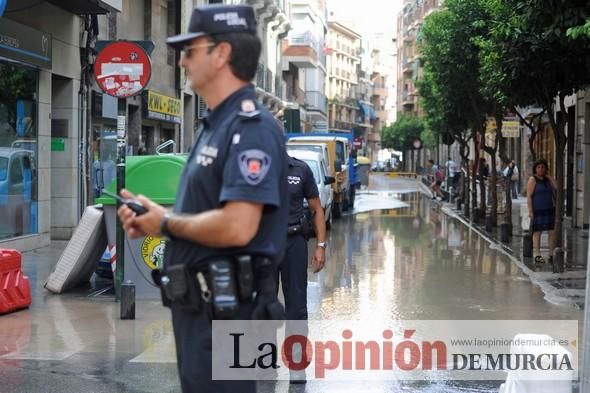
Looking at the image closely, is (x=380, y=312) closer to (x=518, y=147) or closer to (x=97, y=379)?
(x=97, y=379)

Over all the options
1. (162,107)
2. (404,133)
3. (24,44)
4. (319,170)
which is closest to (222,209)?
(24,44)

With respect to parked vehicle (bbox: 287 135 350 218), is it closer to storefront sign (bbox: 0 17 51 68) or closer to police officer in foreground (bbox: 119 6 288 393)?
storefront sign (bbox: 0 17 51 68)

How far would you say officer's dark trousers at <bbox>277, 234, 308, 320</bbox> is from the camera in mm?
6691

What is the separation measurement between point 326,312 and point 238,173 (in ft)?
23.6

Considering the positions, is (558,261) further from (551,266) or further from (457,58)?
(457,58)

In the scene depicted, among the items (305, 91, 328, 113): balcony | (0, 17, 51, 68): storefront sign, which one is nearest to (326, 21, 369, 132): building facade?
(305, 91, 328, 113): balcony

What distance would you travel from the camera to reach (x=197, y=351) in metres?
3.33

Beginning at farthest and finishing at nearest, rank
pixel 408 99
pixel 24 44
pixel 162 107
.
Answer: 1. pixel 408 99
2. pixel 162 107
3. pixel 24 44

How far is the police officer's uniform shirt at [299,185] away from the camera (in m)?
6.89

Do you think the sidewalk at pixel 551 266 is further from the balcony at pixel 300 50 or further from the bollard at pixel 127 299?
the balcony at pixel 300 50

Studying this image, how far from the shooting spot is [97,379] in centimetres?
689

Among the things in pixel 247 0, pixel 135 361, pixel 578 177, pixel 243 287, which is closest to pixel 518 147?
pixel 247 0

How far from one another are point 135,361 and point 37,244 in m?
8.83

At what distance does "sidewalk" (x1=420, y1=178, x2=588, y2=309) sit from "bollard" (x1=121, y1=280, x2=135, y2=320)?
5327 mm
